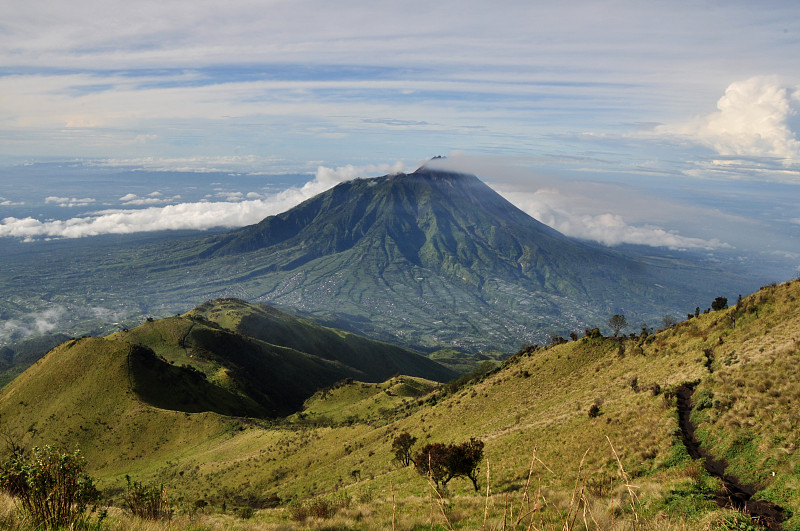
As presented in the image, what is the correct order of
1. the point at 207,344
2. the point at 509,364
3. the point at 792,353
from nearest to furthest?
the point at 792,353 < the point at 509,364 < the point at 207,344

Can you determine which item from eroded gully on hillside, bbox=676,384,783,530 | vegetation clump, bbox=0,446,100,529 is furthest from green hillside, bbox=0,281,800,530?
vegetation clump, bbox=0,446,100,529

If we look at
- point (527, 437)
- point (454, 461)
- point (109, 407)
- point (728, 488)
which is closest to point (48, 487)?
point (728, 488)

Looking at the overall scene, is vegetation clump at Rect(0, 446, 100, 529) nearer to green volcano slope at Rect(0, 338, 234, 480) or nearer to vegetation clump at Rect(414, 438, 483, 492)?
vegetation clump at Rect(414, 438, 483, 492)

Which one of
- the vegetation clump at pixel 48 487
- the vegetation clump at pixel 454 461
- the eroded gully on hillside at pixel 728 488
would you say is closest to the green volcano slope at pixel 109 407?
the vegetation clump at pixel 454 461

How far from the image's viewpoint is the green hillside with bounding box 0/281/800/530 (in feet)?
42.7

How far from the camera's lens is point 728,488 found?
14945 millimetres

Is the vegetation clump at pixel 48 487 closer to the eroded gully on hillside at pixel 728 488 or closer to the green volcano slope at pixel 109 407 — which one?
the eroded gully on hillside at pixel 728 488

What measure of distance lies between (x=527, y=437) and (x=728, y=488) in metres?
16.7

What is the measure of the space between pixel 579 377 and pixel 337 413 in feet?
203

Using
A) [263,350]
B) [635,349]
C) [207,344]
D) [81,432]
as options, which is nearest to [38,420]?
[81,432]

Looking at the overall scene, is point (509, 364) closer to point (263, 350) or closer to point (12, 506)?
point (12, 506)

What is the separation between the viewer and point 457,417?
154 ft

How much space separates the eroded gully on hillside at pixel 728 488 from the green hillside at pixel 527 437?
0.29 meters

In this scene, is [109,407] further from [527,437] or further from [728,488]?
[728,488]
